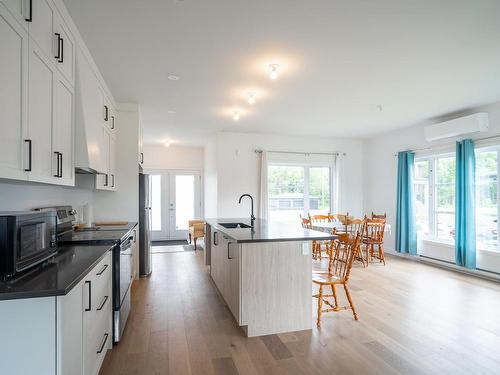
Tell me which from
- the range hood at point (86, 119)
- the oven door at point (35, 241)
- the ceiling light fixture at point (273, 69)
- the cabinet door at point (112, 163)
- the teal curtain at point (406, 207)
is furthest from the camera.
Answer: the teal curtain at point (406, 207)

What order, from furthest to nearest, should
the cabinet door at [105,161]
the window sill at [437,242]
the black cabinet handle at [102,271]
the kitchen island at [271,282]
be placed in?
the window sill at [437,242]
the cabinet door at [105,161]
the kitchen island at [271,282]
the black cabinet handle at [102,271]

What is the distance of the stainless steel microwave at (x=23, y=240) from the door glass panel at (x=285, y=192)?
528cm

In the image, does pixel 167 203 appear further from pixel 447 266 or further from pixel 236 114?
pixel 447 266

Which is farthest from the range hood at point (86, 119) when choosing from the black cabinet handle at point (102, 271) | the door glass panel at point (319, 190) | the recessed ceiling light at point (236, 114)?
the door glass panel at point (319, 190)

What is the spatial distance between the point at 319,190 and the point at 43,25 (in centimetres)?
627

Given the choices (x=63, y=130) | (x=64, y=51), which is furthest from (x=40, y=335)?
(x=64, y=51)

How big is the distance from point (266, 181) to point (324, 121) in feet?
5.90

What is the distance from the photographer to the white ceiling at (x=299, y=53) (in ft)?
7.44

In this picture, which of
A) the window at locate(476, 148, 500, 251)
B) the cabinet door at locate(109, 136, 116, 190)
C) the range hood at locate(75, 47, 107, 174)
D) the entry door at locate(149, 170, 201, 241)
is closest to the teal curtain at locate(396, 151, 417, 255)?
the window at locate(476, 148, 500, 251)

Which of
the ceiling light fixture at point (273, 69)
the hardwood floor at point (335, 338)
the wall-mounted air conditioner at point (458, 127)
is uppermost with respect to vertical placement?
the ceiling light fixture at point (273, 69)

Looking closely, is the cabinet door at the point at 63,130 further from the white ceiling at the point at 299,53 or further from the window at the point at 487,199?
the window at the point at 487,199

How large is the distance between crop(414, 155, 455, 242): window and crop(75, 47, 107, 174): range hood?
5.70m

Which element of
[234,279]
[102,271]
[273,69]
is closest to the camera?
[102,271]

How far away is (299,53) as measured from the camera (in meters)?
2.96
